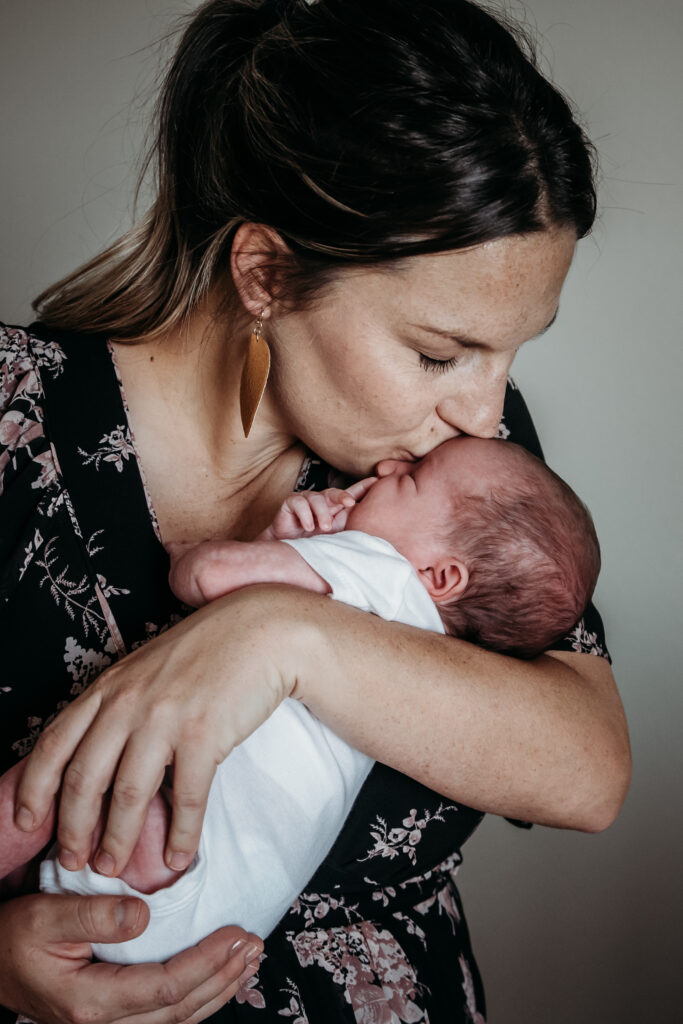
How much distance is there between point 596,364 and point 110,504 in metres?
1.16

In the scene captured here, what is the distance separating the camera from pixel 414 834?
1.16 meters

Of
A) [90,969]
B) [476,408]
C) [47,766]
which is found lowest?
[90,969]

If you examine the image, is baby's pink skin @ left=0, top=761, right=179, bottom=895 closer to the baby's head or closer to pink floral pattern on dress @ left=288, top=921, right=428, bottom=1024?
pink floral pattern on dress @ left=288, top=921, right=428, bottom=1024

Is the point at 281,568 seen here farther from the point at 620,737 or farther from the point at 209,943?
the point at 620,737

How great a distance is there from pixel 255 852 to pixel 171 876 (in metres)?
0.10

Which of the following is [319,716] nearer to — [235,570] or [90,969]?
[235,570]

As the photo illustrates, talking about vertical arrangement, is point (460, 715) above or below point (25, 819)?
below

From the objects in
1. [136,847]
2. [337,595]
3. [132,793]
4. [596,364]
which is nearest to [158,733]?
[132,793]

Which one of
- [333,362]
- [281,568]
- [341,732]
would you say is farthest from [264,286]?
[341,732]

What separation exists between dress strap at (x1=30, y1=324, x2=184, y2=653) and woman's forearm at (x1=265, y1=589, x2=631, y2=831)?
0.33 m

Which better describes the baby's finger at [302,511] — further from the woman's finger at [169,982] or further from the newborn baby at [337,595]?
the woman's finger at [169,982]

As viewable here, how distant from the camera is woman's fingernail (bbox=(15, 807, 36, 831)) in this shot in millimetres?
954

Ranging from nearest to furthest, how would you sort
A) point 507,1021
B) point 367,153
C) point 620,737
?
point 367,153, point 620,737, point 507,1021

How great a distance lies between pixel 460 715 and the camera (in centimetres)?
105
